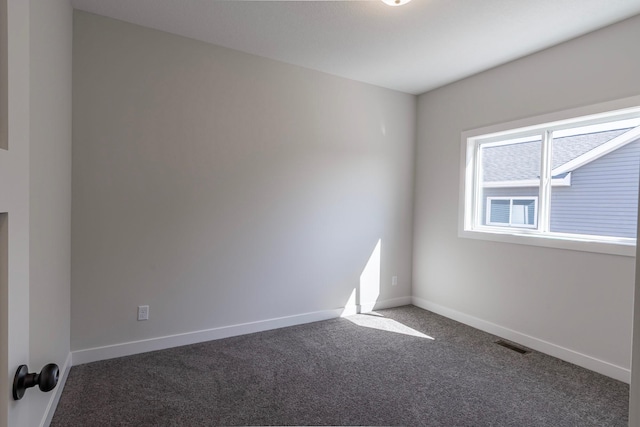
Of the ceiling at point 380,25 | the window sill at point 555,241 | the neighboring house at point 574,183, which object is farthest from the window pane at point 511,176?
the ceiling at point 380,25

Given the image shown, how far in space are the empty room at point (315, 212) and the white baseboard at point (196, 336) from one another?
21 millimetres

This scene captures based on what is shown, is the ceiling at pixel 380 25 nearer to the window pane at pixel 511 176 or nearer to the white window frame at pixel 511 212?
the window pane at pixel 511 176

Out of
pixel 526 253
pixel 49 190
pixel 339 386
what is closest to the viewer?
pixel 49 190

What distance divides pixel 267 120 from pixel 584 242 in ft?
9.82

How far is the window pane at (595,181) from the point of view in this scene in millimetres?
2561

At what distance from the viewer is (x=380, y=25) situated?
2.65m

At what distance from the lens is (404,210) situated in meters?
4.30

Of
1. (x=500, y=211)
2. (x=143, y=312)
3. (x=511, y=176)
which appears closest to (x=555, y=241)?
(x=500, y=211)

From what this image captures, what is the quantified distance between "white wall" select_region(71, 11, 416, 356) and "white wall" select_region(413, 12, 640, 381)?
1.86 feet

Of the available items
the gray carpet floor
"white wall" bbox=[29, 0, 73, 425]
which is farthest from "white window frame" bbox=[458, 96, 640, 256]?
"white wall" bbox=[29, 0, 73, 425]

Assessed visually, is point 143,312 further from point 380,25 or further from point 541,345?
point 541,345

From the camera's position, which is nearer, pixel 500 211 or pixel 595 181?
pixel 595 181

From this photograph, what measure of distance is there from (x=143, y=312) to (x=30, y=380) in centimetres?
247

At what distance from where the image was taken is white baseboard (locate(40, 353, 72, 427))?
1.83 meters
